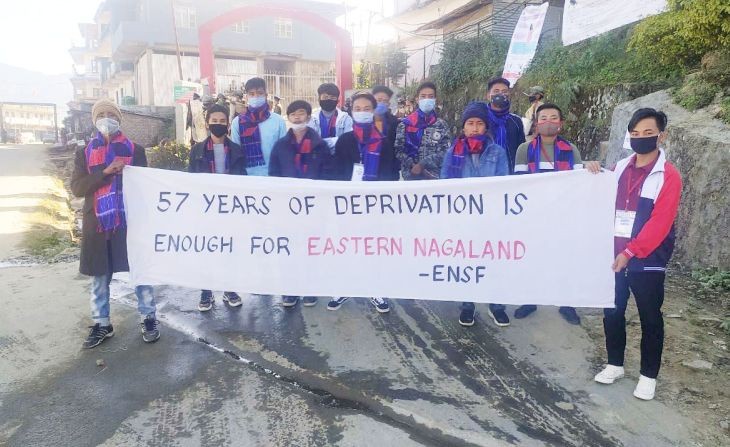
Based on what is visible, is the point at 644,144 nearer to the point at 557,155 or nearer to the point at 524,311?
the point at 557,155

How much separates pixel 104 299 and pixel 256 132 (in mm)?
1846

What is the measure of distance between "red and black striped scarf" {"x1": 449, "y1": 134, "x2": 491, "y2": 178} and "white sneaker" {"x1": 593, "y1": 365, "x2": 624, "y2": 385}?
1.69m

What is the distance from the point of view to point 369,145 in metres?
4.53

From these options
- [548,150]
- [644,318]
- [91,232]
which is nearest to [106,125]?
[91,232]

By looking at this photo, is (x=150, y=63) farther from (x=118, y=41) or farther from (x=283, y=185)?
(x=283, y=185)

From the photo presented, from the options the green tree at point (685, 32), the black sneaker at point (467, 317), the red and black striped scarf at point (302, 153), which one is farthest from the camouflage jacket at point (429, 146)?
the green tree at point (685, 32)

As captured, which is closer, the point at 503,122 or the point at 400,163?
the point at 400,163

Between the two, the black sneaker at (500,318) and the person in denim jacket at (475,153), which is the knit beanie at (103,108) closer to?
the person in denim jacket at (475,153)

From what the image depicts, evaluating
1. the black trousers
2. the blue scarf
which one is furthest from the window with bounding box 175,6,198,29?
the black trousers

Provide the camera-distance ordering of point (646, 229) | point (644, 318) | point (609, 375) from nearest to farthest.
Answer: point (646, 229) → point (644, 318) → point (609, 375)

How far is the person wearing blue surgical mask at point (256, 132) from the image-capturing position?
4617 millimetres

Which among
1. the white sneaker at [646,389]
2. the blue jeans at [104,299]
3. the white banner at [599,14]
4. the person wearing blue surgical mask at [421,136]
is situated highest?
the white banner at [599,14]

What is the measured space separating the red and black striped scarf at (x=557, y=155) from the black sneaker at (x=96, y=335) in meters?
3.56

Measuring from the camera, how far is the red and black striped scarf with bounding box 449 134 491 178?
3.97 metres
